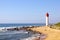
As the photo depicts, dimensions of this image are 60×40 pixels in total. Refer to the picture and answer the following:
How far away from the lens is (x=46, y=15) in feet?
162

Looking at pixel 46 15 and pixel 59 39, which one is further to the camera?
pixel 46 15

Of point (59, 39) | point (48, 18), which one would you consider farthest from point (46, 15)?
point (59, 39)

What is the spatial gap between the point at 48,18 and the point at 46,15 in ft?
3.32

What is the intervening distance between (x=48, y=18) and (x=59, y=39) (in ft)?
95.2

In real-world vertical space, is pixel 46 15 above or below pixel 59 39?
above

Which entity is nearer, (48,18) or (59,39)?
(59,39)

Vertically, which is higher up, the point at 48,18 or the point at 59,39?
the point at 48,18

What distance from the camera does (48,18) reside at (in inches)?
1938

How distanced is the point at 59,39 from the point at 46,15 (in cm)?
2911

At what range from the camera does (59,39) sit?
20.4 metres

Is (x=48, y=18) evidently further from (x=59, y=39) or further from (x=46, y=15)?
(x=59, y=39)
